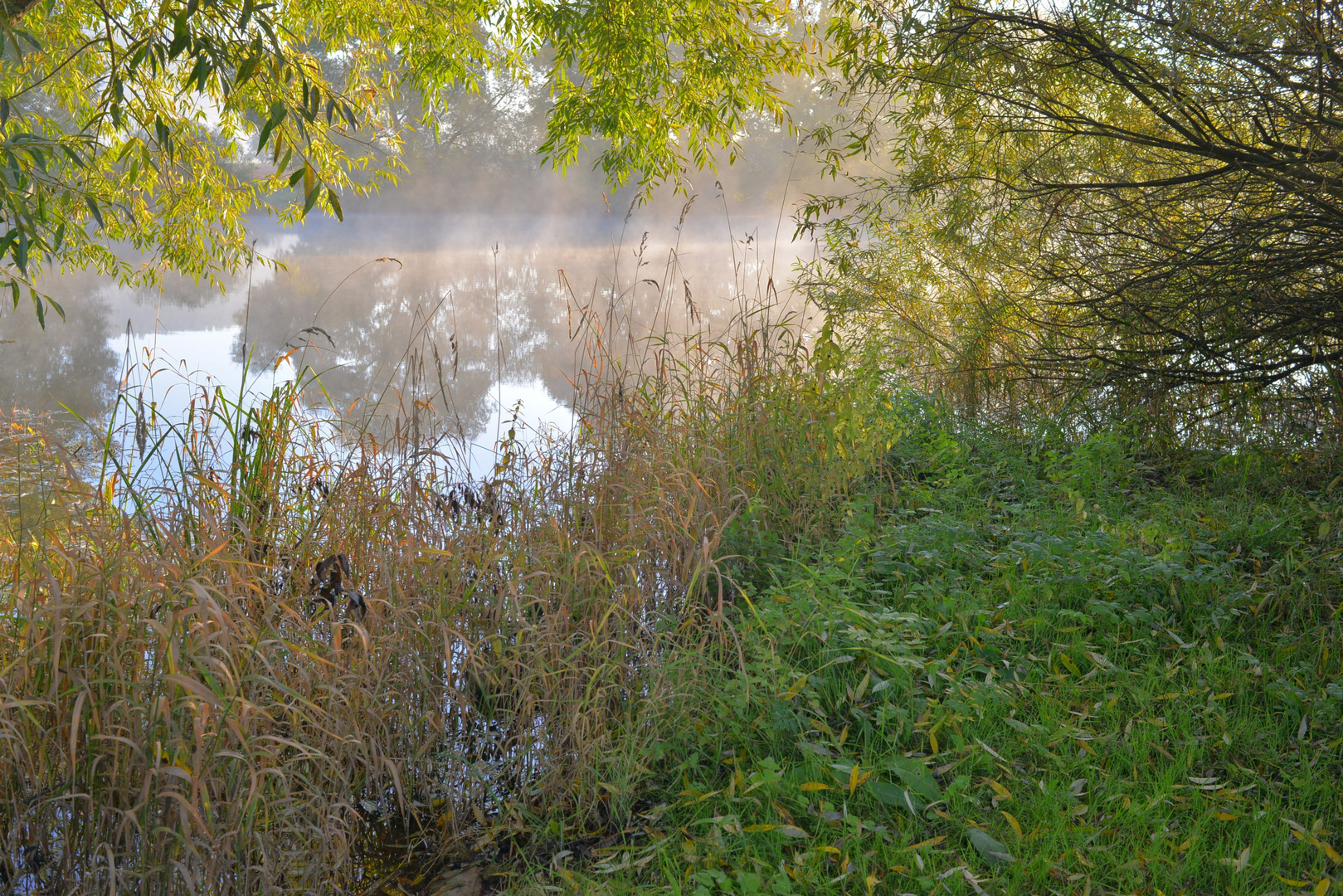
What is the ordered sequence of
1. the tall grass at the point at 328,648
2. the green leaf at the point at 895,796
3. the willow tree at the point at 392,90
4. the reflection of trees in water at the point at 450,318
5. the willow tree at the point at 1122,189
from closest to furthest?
the tall grass at the point at 328,648 → the green leaf at the point at 895,796 → the willow tree at the point at 1122,189 → the willow tree at the point at 392,90 → the reflection of trees in water at the point at 450,318

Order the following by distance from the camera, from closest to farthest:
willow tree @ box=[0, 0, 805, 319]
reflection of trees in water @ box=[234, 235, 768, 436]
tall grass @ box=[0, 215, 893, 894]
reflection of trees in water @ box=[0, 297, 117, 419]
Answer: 1. tall grass @ box=[0, 215, 893, 894]
2. willow tree @ box=[0, 0, 805, 319]
3. reflection of trees in water @ box=[234, 235, 768, 436]
4. reflection of trees in water @ box=[0, 297, 117, 419]

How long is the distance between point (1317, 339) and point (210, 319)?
12846 millimetres

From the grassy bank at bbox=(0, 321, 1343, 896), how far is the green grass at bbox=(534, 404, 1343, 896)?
11 millimetres

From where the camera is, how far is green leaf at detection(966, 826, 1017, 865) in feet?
5.72

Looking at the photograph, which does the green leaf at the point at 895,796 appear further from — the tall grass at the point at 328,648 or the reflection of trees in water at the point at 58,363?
the reflection of trees in water at the point at 58,363

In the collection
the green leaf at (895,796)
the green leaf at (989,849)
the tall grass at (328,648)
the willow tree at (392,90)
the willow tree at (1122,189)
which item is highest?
the willow tree at (392,90)

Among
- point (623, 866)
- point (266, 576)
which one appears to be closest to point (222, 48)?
point (266, 576)

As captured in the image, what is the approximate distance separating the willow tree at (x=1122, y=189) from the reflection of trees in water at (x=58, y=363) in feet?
18.2

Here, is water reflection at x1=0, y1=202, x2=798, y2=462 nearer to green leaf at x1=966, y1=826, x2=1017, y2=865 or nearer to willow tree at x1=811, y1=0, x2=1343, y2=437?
willow tree at x1=811, y1=0, x2=1343, y2=437

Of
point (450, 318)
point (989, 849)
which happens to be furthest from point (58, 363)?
point (989, 849)

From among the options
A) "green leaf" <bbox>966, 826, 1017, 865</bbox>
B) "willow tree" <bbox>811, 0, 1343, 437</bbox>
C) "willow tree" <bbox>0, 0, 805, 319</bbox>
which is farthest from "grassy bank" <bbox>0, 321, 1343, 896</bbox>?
"willow tree" <bbox>0, 0, 805, 319</bbox>

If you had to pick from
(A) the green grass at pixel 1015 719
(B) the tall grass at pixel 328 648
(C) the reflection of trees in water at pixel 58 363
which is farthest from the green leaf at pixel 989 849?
(C) the reflection of trees in water at pixel 58 363

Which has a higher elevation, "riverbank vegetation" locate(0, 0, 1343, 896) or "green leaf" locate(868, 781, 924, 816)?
"riverbank vegetation" locate(0, 0, 1343, 896)

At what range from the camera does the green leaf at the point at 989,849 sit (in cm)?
174
